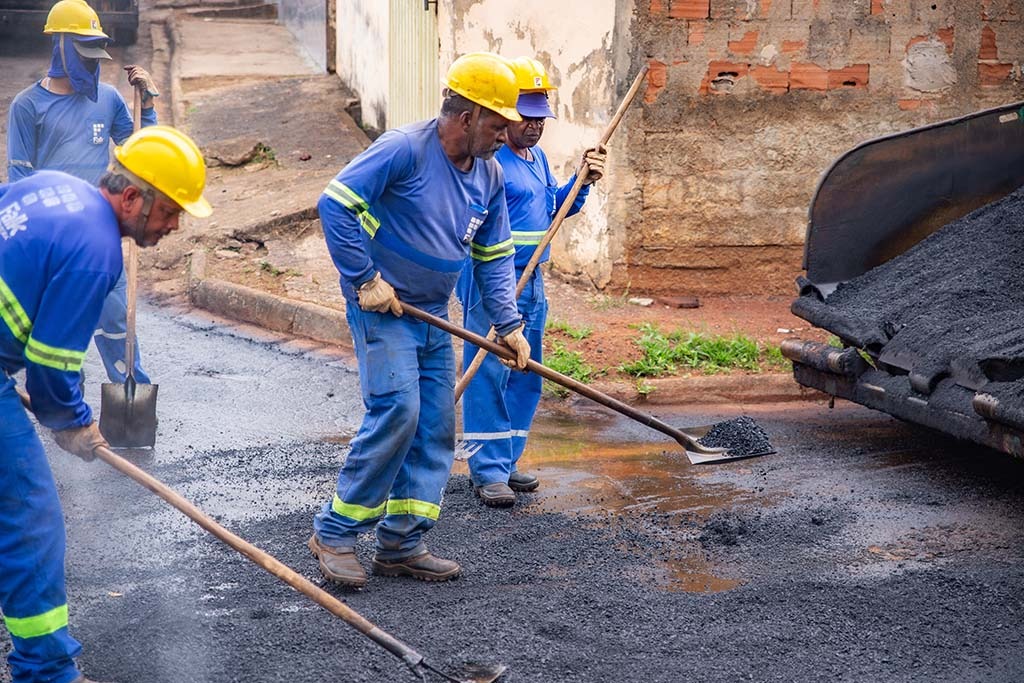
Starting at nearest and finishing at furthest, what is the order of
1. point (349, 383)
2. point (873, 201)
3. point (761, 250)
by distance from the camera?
point (873, 201)
point (349, 383)
point (761, 250)

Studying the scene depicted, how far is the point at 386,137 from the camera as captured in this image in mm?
4250

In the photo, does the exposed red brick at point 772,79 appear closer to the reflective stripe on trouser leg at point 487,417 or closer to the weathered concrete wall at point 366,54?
the reflective stripe on trouser leg at point 487,417

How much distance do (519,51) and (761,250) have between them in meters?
2.17

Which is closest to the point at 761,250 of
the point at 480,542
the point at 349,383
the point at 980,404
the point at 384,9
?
the point at 349,383

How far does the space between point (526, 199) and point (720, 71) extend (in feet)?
10.8

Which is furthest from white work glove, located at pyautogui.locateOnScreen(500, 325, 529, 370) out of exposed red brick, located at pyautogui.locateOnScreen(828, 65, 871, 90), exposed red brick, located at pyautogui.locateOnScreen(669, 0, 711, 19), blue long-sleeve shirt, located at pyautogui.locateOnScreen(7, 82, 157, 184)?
exposed red brick, located at pyautogui.locateOnScreen(828, 65, 871, 90)

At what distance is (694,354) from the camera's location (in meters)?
7.21

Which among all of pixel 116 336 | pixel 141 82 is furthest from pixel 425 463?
pixel 141 82

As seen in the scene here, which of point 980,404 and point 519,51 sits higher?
A: point 519,51

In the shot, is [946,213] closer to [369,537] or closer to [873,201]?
[873,201]

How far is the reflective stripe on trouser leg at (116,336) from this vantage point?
623 cm

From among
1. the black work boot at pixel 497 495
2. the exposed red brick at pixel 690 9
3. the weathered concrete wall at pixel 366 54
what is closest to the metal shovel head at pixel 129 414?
the black work boot at pixel 497 495

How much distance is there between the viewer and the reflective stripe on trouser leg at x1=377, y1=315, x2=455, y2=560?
4.45 meters

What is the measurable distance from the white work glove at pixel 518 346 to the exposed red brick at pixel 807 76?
4.31m
